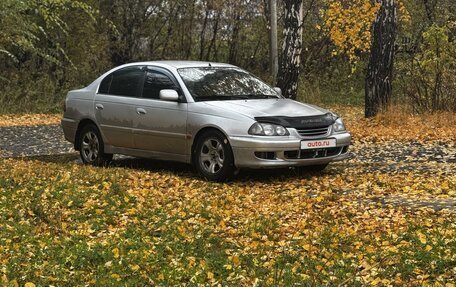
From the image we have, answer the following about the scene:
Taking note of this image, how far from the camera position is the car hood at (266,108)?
8.80m

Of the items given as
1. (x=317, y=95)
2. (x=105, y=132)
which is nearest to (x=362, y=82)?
(x=317, y=95)

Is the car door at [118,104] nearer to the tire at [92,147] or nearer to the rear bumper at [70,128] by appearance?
the tire at [92,147]

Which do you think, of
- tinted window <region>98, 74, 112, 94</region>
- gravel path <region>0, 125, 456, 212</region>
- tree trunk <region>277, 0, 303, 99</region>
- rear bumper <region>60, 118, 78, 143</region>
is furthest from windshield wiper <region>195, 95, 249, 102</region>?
tree trunk <region>277, 0, 303, 99</region>

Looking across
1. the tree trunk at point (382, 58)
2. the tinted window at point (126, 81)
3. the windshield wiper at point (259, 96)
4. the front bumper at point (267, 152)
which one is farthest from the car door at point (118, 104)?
the tree trunk at point (382, 58)

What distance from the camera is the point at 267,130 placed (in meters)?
8.59

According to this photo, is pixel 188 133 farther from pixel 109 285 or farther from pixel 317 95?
pixel 317 95

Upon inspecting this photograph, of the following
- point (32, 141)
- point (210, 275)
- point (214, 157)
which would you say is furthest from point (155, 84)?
point (32, 141)

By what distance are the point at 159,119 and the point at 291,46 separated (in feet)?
21.5

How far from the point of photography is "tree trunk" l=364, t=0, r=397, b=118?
15.2 meters

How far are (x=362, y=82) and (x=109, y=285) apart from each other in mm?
24472

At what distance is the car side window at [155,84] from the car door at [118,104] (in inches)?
5.8

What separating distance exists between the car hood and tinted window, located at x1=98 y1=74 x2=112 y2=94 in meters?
2.13

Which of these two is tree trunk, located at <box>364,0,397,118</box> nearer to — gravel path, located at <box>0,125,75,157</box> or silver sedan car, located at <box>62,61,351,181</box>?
silver sedan car, located at <box>62,61,351,181</box>

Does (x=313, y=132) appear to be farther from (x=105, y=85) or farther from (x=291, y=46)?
(x=291, y=46)
